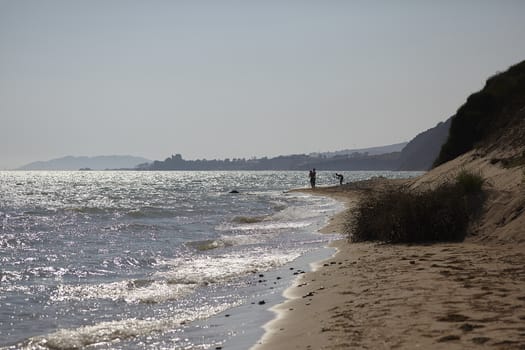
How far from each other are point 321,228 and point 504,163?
835 centimetres

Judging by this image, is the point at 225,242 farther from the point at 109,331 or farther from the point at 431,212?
the point at 109,331

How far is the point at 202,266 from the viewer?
14625 mm

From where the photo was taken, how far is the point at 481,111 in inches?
1201

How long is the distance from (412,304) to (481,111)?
25855 mm

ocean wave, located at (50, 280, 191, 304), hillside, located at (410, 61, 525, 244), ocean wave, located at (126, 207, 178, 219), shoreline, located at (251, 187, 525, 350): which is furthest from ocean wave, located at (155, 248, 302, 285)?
ocean wave, located at (126, 207, 178, 219)

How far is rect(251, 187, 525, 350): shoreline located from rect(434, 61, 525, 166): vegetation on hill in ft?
62.2

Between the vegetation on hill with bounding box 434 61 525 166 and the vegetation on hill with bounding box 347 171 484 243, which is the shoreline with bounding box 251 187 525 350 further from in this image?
the vegetation on hill with bounding box 434 61 525 166

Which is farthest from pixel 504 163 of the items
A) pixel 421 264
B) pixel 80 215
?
pixel 80 215

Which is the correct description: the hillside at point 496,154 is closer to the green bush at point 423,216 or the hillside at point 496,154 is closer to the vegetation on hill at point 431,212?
the vegetation on hill at point 431,212

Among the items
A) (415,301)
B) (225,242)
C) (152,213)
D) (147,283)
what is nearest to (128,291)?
(147,283)

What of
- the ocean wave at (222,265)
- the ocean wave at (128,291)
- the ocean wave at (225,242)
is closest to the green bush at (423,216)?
the ocean wave at (222,265)

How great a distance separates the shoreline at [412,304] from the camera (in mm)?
5801

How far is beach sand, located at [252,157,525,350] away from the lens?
19.1 ft

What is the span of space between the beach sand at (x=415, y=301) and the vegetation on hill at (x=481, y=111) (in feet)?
59.7
